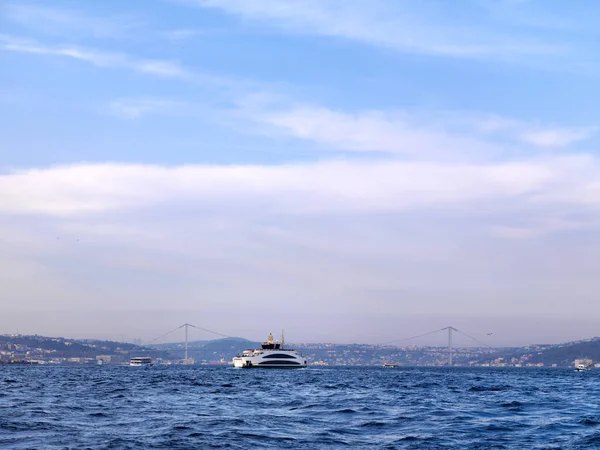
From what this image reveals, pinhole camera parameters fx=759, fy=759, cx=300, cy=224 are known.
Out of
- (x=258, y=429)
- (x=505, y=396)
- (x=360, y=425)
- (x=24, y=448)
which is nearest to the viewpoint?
(x=24, y=448)

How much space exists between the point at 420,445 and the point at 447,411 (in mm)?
17723

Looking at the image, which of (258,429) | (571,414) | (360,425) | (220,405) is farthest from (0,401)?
(571,414)

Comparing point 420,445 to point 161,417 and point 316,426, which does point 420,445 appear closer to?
point 316,426

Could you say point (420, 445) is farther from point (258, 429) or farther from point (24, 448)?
point (24, 448)

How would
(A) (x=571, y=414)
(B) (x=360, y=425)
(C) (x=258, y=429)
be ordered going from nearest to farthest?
(C) (x=258, y=429) < (B) (x=360, y=425) < (A) (x=571, y=414)

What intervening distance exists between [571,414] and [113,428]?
98.1 ft

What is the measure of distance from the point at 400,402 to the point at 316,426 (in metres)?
20.5

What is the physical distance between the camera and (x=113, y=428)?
37.7 m

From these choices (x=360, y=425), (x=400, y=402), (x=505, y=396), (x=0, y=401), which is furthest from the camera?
(x=505, y=396)

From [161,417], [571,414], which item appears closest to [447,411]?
[571,414]

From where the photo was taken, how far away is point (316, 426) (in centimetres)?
4097

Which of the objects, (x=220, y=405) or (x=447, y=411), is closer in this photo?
(x=447, y=411)

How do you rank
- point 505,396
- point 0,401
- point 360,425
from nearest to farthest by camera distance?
point 360,425 → point 0,401 → point 505,396

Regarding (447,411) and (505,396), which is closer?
(447,411)
